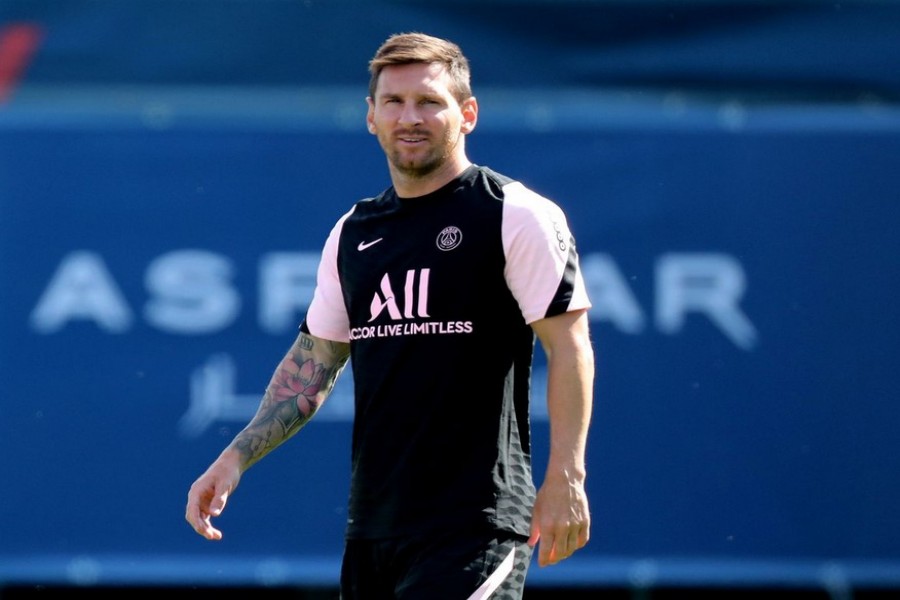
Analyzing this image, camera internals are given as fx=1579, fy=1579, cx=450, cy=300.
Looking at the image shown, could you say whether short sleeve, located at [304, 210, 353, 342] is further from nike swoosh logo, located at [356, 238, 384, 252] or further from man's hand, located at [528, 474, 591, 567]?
man's hand, located at [528, 474, 591, 567]

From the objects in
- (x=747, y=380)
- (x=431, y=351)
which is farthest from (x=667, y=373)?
(x=431, y=351)

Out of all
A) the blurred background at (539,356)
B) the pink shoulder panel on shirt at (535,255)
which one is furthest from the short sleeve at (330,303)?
the blurred background at (539,356)

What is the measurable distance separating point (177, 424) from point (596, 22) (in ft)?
7.84

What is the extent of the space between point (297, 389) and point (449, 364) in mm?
617

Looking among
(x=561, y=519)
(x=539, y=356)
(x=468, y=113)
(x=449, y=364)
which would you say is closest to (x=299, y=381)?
(x=449, y=364)

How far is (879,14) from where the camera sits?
6.56 m

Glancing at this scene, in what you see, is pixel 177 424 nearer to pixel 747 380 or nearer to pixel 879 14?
pixel 747 380

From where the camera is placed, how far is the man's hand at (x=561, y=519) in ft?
11.3

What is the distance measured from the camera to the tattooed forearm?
408 centimetres

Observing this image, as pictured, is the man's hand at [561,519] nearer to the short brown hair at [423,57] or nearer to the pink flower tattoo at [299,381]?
the pink flower tattoo at [299,381]

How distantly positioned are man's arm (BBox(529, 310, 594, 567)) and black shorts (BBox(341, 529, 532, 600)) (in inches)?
3.7

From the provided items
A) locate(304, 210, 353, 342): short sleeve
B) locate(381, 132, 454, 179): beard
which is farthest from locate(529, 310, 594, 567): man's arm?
locate(304, 210, 353, 342): short sleeve

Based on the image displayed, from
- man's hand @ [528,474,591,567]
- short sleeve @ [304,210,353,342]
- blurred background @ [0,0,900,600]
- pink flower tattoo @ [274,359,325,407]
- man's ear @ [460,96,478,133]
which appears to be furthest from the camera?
blurred background @ [0,0,900,600]

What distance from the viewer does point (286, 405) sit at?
411cm
